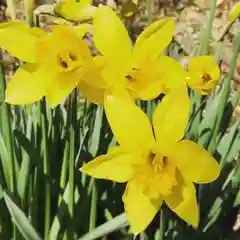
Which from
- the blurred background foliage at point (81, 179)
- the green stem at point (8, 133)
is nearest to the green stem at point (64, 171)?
the blurred background foliage at point (81, 179)

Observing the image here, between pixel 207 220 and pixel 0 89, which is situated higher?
pixel 0 89

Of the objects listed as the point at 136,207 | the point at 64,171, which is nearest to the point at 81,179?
the point at 64,171

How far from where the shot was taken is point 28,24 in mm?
896

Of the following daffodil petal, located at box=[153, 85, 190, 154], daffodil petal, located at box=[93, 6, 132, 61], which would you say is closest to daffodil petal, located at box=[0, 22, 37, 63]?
daffodil petal, located at box=[93, 6, 132, 61]

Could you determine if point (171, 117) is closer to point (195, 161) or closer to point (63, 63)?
point (195, 161)

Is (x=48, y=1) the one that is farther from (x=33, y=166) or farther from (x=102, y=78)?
(x=33, y=166)

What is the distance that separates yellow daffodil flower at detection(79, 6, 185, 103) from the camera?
0.83 metres

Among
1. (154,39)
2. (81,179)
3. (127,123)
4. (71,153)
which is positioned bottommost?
(81,179)

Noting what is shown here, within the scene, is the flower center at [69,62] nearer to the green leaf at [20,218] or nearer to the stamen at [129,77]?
the stamen at [129,77]

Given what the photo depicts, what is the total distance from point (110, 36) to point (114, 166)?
0.20m

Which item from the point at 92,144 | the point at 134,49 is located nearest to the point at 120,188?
the point at 92,144

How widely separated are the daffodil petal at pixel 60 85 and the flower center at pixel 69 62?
12mm

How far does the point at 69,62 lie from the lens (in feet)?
2.71

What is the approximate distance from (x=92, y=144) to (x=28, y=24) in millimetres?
382
